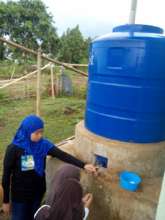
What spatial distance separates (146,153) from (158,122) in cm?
33

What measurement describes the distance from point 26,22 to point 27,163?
22962 millimetres

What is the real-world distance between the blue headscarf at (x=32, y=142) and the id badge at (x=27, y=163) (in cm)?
3

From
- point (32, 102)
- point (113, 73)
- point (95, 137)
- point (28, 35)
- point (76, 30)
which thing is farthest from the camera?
point (76, 30)

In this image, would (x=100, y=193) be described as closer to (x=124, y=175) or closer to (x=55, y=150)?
(x=124, y=175)

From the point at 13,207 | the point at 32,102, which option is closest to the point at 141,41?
the point at 13,207

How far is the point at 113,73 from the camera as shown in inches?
93.6

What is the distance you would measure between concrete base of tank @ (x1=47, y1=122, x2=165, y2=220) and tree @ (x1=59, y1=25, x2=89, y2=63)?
79.4 ft

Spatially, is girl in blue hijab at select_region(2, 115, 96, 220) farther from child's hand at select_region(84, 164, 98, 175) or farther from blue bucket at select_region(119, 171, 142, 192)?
blue bucket at select_region(119, 171, 142, 192)

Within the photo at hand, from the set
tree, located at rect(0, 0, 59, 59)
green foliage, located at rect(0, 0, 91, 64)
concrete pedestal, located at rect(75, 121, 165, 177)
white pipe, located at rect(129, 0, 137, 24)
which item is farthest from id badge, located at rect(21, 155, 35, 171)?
tree, located at rect(0, 0, 59, 59)

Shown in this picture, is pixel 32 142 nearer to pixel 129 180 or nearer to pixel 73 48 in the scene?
pixel 129 180

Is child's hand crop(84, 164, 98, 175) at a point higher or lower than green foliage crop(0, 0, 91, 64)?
lower

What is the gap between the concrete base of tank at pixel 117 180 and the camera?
2.21m

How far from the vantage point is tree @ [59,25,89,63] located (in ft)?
86.6

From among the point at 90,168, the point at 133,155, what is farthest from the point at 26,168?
the point at 133,155
